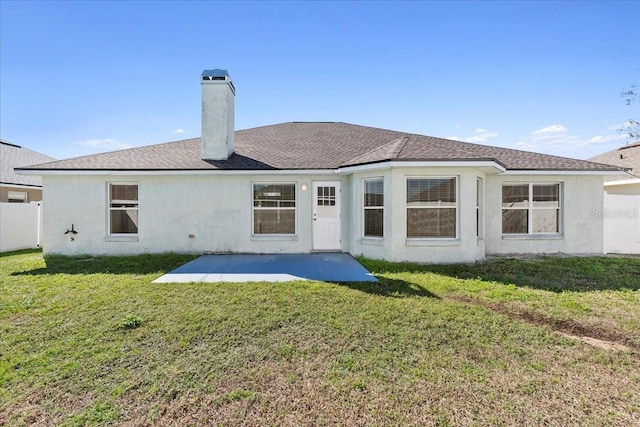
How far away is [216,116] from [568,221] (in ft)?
46.5

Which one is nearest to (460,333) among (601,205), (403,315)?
(403,315)

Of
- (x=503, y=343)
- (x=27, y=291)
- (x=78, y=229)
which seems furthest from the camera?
(x=78, y=229)

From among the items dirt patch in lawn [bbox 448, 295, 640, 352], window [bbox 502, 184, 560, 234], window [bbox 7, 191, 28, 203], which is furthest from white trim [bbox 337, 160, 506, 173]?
window [bbox 7, 191, 28, 203]

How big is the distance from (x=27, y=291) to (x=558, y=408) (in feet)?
31.1

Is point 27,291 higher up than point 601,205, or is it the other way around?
point 601,205

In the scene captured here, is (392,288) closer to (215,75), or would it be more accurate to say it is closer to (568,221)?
(568,221)

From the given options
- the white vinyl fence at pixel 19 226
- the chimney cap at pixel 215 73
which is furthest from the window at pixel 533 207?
the white vinyl fence at pixel 19 226

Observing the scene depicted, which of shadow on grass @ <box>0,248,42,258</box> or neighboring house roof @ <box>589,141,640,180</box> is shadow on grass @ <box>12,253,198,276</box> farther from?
neighboring house roof @ <box>589,141,640,180</box>

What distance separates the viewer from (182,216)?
10.9 metres

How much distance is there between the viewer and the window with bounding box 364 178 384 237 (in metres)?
9.59

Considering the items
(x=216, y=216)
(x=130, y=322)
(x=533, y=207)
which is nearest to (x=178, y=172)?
(x=216, y=216)

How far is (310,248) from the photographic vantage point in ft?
36.1

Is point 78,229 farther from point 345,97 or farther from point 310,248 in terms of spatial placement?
point 345,97

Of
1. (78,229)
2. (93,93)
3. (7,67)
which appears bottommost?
(78,229)
